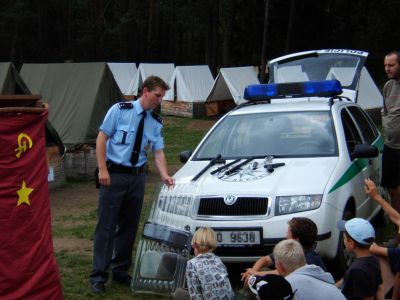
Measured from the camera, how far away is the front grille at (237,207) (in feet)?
18.5

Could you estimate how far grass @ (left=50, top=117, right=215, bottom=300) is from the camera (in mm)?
5883

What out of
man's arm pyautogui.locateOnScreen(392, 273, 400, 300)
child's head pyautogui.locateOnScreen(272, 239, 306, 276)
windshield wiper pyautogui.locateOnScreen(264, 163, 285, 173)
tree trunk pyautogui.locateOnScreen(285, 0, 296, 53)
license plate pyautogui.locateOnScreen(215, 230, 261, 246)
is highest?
child's head pyautogui.locateOnScreen(272, 239, 306, 276)

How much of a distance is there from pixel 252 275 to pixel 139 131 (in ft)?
6.07

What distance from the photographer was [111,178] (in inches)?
226

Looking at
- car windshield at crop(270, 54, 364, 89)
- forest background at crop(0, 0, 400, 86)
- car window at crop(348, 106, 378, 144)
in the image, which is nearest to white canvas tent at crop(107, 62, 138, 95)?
forest background at crop(0, 0, 400, 86)

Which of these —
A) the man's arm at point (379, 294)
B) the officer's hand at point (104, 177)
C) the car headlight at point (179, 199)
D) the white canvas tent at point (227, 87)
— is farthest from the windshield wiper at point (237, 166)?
the white canvas tent at point (227, 87)

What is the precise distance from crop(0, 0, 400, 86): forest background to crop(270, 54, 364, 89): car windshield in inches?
832

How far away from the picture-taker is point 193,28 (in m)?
49.8

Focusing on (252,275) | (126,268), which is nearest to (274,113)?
(126,268)

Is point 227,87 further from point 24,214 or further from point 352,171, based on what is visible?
point 24,214

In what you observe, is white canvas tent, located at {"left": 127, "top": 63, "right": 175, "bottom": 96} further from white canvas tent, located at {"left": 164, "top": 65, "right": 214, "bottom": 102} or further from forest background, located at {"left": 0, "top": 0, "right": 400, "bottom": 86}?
forest background, located at {"left": 0, "top": 0, "right": 400, "bottom": 86}

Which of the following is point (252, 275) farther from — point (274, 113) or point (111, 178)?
point (274, 113)

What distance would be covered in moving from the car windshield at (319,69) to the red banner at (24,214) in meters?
6.09

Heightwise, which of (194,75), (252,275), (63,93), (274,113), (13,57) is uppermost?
(274,113)
